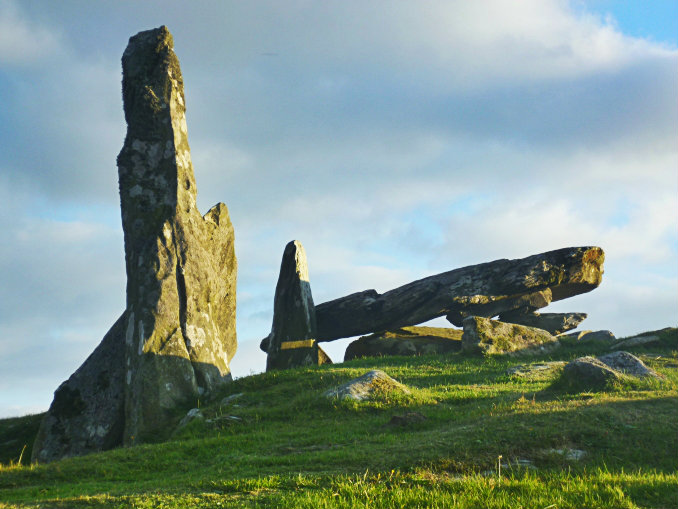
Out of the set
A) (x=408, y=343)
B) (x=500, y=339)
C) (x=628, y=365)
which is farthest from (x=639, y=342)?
(x=408, y=343)

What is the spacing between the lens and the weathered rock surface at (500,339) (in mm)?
26109

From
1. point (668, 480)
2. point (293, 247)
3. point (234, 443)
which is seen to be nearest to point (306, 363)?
point (293, 247)

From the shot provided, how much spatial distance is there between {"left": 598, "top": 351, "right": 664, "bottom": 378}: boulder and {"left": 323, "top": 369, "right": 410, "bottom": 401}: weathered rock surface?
6.55m

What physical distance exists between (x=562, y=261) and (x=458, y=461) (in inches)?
885

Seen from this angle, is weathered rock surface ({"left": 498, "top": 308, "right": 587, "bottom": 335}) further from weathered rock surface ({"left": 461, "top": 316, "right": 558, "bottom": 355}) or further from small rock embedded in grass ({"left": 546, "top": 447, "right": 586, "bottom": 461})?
small rock embedded in grass ({"left": 546, "top": 447, "right": 586, "bottom": 461})

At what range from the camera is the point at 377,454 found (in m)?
11.7

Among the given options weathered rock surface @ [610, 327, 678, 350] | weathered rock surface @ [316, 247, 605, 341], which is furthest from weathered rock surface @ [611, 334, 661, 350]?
weathered rock surface @ [316, 247, 605, 341]

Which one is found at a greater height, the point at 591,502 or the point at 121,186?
the point at 121,186

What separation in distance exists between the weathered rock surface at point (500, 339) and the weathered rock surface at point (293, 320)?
777 cm

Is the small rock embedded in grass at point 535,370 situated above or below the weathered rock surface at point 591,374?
above

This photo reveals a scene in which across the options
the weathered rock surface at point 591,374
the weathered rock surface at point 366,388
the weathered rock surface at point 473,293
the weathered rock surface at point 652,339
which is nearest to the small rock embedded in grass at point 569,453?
the weathered rock surface at point 591,374

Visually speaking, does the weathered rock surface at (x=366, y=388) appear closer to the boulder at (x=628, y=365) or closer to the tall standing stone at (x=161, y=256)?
the tall standing stone at (x=161, y=256)

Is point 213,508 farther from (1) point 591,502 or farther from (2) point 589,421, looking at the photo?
(2) point 589,421

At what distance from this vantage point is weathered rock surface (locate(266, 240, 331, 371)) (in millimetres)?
30891
